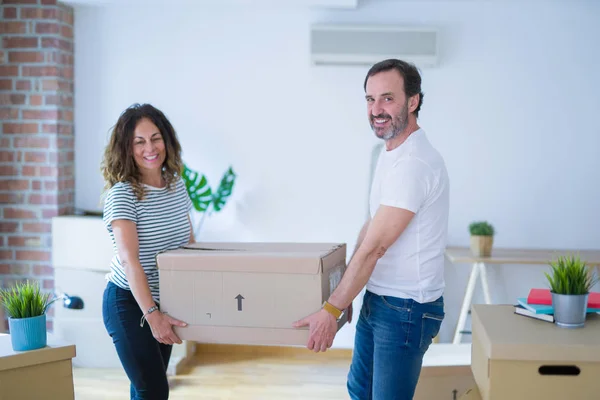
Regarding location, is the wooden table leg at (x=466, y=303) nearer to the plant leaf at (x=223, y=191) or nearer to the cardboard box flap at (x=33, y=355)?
the plant leaf at (x=223, y=191)

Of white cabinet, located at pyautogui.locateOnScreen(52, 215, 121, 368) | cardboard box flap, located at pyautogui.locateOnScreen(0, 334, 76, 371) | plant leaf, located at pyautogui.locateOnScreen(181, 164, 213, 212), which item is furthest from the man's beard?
white cabinet, located at pyautogui.locateOnScreen(52, 215, 121, 368)

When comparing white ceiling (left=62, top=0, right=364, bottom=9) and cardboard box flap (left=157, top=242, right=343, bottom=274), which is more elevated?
white ceiling (left=62, top=0, right=364, bottom=9)

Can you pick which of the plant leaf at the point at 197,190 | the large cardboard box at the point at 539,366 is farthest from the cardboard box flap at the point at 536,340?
the plant leaf at the point at 197,190

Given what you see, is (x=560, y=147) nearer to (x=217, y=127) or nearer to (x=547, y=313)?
(x=217, y=127)

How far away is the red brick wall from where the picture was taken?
3.56 metres

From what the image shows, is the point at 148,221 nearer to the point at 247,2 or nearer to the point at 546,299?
the point at 546,299

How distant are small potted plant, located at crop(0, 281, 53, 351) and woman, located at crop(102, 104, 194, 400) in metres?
0.25

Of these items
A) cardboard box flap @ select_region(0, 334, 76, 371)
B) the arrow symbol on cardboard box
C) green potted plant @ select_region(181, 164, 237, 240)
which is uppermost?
green potted plant @ select_region(181, 164, 237, 240)

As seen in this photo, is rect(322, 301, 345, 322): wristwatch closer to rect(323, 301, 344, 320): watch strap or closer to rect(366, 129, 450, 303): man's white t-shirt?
rect(323, 301, 344, 320): watch strap

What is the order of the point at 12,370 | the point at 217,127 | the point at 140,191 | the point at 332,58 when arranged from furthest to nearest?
1. the point at 217,127
2. the point at 332,58
3. the point at 140,191
4. the point at 12,370

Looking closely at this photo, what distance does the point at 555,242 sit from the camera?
368 cm

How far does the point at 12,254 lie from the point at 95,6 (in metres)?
1.54

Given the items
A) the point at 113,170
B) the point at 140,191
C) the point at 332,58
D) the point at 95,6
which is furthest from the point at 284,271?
the point at 95,6

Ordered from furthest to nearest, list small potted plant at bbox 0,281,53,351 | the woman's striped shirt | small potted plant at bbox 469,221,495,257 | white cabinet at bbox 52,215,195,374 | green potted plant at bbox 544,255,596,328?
white cabinet at bbox 52,215,195,374, small potted plant at bbox 469,221,495,257, the woman's striped shirt, small potted plant at bbox 0,281,53,351, green potted plant at bbox 544,255,596,328
